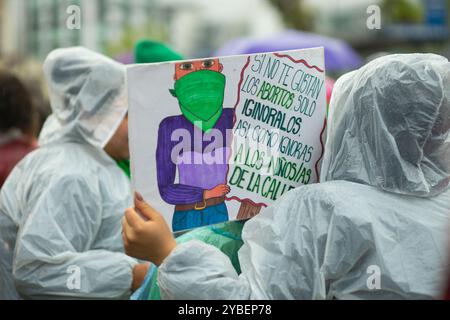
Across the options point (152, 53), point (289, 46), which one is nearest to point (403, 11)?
point (289, 46)

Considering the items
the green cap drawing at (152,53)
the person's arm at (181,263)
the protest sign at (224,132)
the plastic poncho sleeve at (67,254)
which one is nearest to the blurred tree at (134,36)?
the green cap drawing at (152,53)

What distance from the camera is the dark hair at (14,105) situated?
4285 millimetres

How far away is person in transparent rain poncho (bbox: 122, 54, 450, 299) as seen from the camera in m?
2.29

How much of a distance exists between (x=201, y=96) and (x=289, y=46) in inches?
193

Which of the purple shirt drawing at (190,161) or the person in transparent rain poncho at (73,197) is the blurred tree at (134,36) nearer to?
the person in transparent rain poncho at (73,197)

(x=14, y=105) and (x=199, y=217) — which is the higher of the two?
(x=199, y=217)

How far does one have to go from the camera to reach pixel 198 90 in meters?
2.49

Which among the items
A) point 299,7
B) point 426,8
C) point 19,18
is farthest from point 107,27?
point 426,8

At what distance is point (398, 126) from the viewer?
237 centimetres

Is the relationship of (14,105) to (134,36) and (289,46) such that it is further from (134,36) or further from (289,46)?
(134,36)

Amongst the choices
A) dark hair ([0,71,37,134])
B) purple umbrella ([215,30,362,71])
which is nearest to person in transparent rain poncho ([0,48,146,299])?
dark hair ([0,71,37,134])
